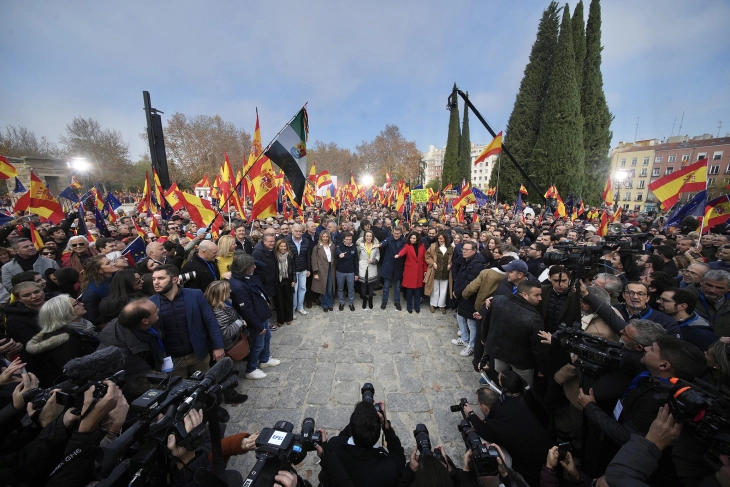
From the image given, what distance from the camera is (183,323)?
2992mm

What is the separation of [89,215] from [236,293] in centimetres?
1501

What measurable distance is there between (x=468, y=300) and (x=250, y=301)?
3.43m

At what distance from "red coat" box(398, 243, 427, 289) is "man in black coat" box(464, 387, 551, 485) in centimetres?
374

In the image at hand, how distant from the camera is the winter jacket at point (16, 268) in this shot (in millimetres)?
4426

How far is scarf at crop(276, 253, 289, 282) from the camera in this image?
5.49 metres

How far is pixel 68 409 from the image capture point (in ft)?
5.32

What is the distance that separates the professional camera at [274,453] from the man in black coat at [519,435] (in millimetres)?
1629

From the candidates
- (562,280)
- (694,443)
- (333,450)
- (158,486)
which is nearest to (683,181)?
(562,280)

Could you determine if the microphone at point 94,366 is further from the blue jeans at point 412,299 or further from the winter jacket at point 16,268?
the blue jeans at point 412,299

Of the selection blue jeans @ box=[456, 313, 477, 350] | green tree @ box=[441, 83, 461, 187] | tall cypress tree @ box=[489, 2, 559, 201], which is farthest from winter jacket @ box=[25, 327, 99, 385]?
green tree @ box=[441, 83, 461, 187]

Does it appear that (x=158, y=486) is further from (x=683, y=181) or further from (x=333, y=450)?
(x=683, y=181)

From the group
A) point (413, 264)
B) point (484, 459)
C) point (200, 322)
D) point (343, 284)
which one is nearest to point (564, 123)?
point (413, 264)

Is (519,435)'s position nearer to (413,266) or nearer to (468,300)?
(468,300)

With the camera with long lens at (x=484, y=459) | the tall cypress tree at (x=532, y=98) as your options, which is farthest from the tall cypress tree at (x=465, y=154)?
the camera with long lens at (x=484, y=459)
